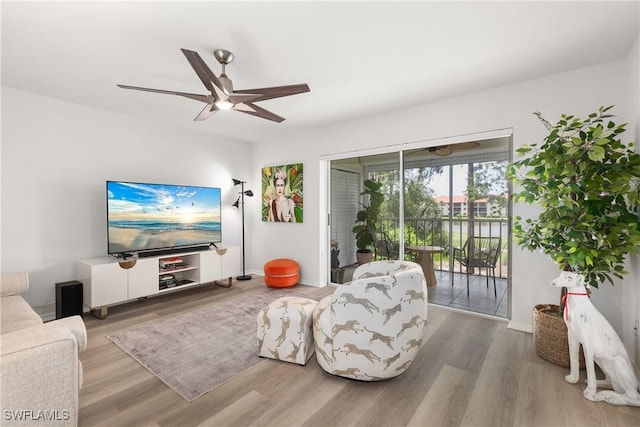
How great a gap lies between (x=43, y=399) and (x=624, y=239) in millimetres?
3421

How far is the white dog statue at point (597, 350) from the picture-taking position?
1814 mm

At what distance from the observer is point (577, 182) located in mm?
2172

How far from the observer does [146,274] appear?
3619mm

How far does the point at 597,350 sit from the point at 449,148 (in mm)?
2333

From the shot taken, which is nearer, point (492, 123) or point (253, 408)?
point (253, 408)

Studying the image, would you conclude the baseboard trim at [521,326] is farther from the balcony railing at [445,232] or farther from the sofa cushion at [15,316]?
the sofa cushion at [15,316]

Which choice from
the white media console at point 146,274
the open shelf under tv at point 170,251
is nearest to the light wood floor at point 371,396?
the white media console at point 146,274

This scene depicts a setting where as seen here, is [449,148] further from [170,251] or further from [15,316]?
[15,316]

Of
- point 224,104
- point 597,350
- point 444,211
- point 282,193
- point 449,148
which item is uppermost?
point 224,104

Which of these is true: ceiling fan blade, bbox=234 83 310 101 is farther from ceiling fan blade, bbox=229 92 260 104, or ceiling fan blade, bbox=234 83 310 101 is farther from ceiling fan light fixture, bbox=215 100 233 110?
ceiling fan light fixture, bbox=215 100 233 110

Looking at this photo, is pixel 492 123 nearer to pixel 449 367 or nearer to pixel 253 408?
pixel 449 367

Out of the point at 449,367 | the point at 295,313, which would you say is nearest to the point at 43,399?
the point at 295,313

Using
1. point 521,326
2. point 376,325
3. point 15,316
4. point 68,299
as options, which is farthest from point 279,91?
point 521,326

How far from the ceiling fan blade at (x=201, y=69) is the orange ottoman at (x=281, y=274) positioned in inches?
111
